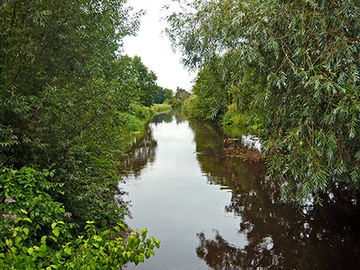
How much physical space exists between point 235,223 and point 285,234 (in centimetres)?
134

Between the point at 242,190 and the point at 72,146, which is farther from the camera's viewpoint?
the point at 242,190

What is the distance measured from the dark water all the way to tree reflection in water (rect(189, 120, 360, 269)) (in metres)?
0.02

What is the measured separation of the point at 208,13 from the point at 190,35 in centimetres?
60

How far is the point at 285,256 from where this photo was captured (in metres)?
6.25

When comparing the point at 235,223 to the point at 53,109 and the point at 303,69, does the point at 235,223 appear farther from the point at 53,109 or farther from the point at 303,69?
the point at 53,109

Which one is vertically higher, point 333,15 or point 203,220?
point 333,15

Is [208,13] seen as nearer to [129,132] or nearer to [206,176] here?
[206,176]

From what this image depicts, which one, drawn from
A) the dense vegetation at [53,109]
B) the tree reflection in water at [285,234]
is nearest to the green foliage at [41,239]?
the dense vegetation at [53,109]

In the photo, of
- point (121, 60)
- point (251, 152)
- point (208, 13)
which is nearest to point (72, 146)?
point (208, 13)

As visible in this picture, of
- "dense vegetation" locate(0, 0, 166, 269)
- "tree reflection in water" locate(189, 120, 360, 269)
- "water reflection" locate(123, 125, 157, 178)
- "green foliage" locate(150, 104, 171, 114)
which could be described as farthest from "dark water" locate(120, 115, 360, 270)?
"green foliage" locate(150, 104, 171, 114)

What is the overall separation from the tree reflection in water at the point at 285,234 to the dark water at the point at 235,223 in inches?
0.7

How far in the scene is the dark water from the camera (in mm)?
6164

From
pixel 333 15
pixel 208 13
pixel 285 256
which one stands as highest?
pixel 208 13

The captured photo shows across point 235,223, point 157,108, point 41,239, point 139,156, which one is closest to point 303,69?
point 41,239
